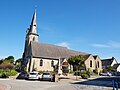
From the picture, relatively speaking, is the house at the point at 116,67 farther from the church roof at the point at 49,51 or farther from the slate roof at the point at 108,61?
the church roof at the point at 49,51

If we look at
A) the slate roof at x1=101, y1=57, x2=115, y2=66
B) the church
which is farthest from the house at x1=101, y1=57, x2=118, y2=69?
the church

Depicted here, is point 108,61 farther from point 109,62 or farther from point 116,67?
point 116,67

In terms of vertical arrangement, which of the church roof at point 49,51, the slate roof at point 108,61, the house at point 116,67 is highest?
the church roof at point 49,51

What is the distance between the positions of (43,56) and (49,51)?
4368 mm

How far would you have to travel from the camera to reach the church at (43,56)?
4646cm

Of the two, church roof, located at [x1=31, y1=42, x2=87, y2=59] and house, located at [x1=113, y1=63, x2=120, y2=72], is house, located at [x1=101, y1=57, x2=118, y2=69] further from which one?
church roof, located at [x1=31, y1=42, x2=87, y2=59]

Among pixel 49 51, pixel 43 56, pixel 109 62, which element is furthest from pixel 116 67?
pixel 43 56

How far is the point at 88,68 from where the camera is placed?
50.7m

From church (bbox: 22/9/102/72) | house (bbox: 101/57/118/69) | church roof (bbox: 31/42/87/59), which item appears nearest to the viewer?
church (bbox: 22/9/102/72)

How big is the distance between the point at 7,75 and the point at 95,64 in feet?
106

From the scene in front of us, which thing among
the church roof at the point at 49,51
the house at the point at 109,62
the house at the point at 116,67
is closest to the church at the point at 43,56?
the church roof at the point at 49,51

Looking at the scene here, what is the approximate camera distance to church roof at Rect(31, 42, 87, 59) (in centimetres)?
4832

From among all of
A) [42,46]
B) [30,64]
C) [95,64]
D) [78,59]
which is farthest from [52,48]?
[78,59]

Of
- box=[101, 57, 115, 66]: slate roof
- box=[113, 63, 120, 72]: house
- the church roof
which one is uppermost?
the church roof
